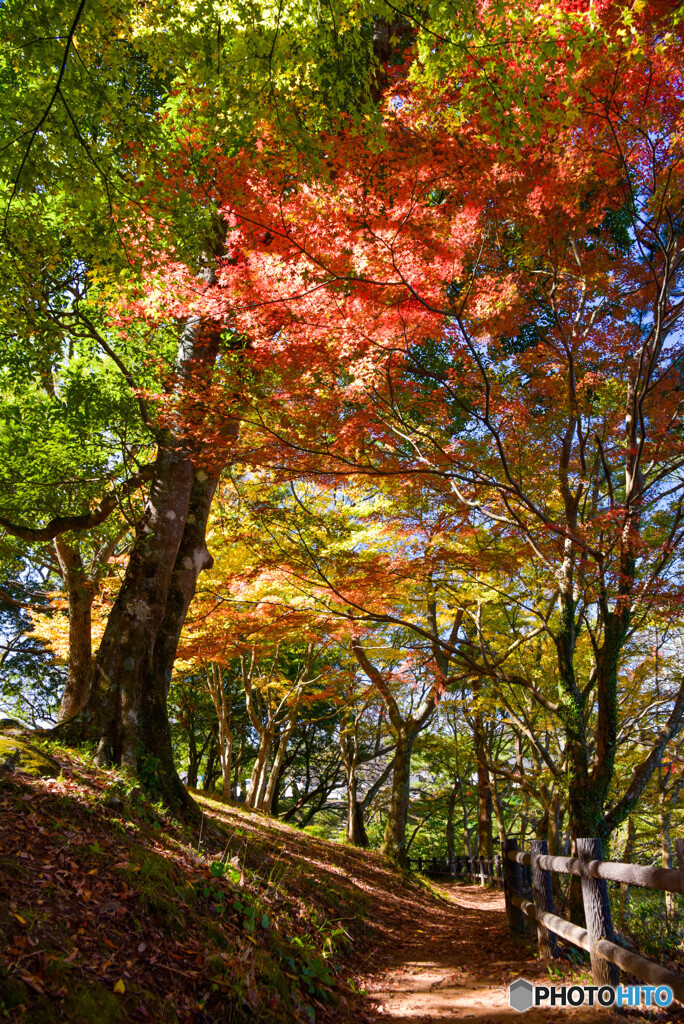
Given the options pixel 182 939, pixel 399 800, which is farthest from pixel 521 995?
pixel 399 800

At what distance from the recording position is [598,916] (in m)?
3.93

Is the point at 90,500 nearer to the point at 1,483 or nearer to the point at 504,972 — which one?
the point at 1,483

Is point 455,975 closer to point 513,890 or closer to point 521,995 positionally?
point 521,995

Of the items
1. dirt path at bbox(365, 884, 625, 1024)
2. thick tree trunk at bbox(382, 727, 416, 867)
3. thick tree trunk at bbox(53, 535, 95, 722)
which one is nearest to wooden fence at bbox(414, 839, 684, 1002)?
A: dirt path at bbox(365, 884, 625, 1024)

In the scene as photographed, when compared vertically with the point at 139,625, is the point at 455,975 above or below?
below

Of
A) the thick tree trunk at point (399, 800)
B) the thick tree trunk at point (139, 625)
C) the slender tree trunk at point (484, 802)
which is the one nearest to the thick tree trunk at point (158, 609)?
the thick tree trunk at point (139, 625)

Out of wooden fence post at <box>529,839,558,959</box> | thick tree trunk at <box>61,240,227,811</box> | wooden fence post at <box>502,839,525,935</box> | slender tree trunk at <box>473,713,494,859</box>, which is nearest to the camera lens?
wooden fence post at <box>529,839,558,959</box>

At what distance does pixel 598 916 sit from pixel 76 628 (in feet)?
29.9

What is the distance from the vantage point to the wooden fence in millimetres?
2932

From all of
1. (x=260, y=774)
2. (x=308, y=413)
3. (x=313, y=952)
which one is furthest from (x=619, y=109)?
(x=260, y=774)

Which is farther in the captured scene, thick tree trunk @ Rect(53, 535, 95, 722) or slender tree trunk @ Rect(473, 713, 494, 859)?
slender tree trunk @ Rect(473, 713, 494, 859)

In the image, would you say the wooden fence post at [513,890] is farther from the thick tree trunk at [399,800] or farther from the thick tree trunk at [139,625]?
the thick tree trunk at [399,800]

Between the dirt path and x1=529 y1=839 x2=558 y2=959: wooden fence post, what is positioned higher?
x1=529 y1=839 x2=558 y2=959: wooden fence post

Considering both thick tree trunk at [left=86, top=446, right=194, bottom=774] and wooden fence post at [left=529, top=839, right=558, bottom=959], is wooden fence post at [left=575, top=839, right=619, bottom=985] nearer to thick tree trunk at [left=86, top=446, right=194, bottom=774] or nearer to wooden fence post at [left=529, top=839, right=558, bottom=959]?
wooden fence post at [left=529, top=839, right=558, bottom=959]
